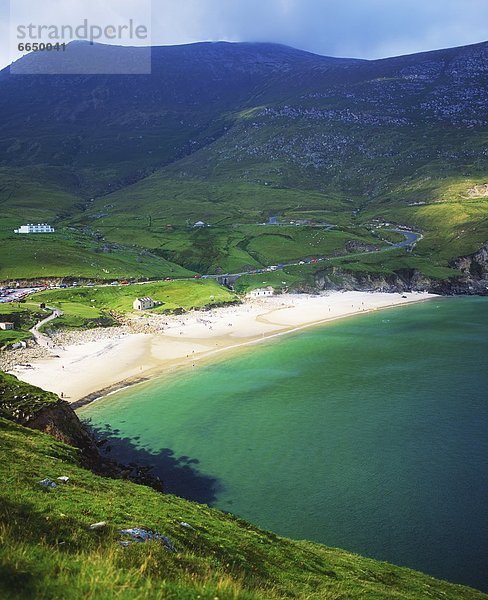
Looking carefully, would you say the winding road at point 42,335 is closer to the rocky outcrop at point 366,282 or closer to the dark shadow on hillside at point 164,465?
the dark shadow on hillside at point 164,465

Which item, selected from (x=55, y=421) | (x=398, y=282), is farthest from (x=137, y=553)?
(x=398, y=282)

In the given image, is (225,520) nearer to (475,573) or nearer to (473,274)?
(475,573)

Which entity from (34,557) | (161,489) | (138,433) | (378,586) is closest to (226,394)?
(138,433)

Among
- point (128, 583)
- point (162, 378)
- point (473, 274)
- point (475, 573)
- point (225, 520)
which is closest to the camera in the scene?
point (128, 583)

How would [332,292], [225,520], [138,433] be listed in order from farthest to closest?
[332,292] → [138,433] → [225,520]

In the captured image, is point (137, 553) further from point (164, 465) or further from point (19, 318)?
point (19, 318)

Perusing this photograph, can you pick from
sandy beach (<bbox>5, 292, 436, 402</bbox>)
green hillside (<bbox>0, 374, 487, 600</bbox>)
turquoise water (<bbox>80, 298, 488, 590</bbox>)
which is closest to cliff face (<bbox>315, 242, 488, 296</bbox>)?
sandy beach (<bbox>5, 292, 436, 402</bbox>)
